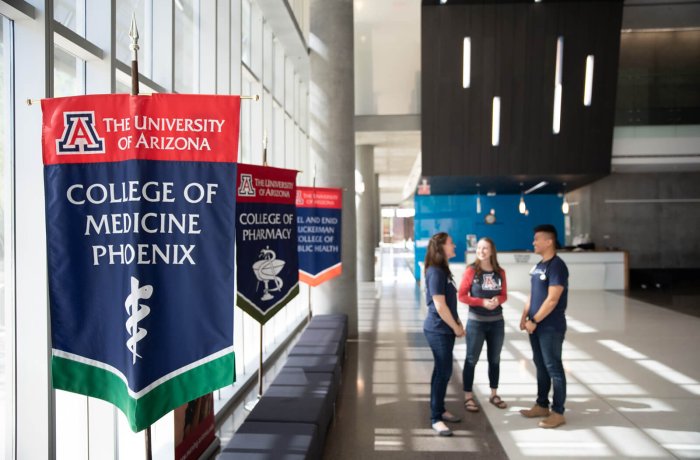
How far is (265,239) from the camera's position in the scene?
176 inches

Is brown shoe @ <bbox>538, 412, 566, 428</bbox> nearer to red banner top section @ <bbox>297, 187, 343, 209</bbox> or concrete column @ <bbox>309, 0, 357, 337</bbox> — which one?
red banner top section @ <bbox>297, 187, 343, 209</bbox>

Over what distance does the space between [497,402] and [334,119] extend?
517 centimetres

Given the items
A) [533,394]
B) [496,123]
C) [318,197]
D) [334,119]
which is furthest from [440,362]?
[496,123]

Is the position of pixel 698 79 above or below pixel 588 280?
above

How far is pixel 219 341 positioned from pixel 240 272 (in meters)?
2.10

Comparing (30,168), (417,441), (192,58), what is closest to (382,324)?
(417,441)

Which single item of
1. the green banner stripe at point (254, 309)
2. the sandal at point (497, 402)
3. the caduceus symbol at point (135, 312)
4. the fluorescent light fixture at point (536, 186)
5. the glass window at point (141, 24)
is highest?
the glass window at point (141, 24)

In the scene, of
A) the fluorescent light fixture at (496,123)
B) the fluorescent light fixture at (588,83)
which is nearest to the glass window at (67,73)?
the fluorescent light fixture at (496,123)

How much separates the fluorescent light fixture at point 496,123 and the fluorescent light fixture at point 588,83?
197 cm

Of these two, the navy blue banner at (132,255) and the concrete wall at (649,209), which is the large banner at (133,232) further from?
the concrete wall at (649,209)

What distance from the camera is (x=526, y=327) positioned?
431 centimetres

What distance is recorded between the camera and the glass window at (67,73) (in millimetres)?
3051

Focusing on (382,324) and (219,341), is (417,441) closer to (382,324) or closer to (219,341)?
(219,341)

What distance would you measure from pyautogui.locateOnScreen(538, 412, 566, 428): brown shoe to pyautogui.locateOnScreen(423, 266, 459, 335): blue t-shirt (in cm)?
Result: 120
